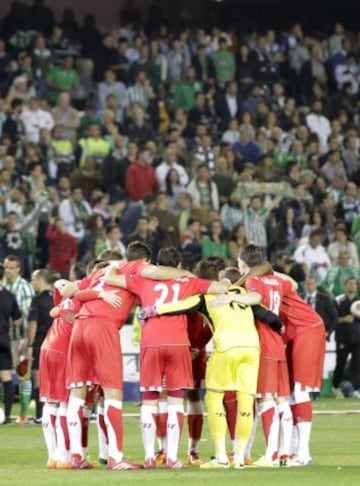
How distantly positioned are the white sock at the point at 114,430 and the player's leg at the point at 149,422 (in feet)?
0.73

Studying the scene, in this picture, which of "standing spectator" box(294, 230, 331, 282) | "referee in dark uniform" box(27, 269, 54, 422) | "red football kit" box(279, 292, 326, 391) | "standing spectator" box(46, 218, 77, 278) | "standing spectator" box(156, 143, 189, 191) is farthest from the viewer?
"standing spectator" box(156, 143, 189, 191)

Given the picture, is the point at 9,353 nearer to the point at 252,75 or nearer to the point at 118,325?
the point at 118,325

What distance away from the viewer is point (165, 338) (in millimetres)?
16234

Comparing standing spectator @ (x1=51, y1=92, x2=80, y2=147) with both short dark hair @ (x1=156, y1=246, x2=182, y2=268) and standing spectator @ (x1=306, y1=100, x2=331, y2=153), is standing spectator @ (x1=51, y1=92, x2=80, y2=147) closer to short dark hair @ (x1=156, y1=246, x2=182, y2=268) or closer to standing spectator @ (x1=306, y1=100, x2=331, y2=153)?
standing spectator @ (x1=306, y1=100, x2=331, y2=153)

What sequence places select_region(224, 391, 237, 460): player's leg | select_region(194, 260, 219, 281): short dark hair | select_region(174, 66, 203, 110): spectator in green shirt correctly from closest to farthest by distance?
select_region(224, 391, 237, 460): player's leg < select_region(194, 260, 219, 281): short dark hair < select_region(174, 66, 203, 110): spectator in green shirt

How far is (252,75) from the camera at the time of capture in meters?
39.3

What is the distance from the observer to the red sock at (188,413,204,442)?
1700cm

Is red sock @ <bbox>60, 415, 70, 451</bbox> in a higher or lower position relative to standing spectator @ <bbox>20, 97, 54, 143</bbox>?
lower

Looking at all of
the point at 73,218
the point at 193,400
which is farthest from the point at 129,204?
the point at 193,400

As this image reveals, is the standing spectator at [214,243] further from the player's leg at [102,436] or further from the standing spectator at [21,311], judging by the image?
the player's leg at [102,436]

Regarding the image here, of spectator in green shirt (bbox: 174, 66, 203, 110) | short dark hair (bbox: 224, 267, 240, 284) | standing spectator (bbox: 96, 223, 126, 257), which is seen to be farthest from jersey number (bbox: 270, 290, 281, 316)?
spectator in green shirt (bbox: 174, 66, 203, 110)

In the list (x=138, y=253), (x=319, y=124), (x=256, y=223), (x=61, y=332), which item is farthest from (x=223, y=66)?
(x=138, y=253)

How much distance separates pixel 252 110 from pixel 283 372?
2108cm

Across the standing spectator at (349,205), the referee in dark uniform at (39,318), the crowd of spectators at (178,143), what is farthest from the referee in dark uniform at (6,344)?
the standing spectator at (349,205)
